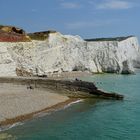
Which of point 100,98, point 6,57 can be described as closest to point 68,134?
point 100,98

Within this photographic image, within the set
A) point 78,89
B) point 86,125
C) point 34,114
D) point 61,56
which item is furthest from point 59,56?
point 86,125

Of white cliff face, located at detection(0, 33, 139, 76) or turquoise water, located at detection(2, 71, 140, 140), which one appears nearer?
turquoise water, located at detection(2, 71, 140, 140)

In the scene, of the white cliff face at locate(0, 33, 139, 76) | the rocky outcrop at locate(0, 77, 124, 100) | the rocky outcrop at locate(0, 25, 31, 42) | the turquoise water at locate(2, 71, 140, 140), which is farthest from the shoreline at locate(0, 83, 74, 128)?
the rocky outcrop at locate(0, 25, 31, 42)

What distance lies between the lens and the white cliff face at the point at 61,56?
54.9m

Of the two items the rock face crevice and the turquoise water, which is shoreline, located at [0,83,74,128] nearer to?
the turquoise water

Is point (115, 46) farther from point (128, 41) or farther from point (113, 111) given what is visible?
point (113, 111)

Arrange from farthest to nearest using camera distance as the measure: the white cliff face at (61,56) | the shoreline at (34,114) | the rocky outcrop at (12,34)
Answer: the white cliff face at (61,56)
the rocky outcrop at (12,34)
the shoreline at (34,114)

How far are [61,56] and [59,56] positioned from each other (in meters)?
1.53

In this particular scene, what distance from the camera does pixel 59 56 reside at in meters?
67.7

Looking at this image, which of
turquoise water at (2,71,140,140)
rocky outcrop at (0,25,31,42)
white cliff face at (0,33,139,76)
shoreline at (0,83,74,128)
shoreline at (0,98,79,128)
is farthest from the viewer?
white cliff face at (0,33,139,76)

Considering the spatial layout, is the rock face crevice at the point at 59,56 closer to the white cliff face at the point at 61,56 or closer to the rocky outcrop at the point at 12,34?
the white cliff face at the point at 61,56

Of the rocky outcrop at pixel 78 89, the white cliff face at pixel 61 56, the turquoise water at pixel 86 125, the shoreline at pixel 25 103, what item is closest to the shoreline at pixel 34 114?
the shoreline at pixel 25 103

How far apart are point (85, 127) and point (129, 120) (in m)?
3.35

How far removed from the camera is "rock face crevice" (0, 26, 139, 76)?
180 feet
